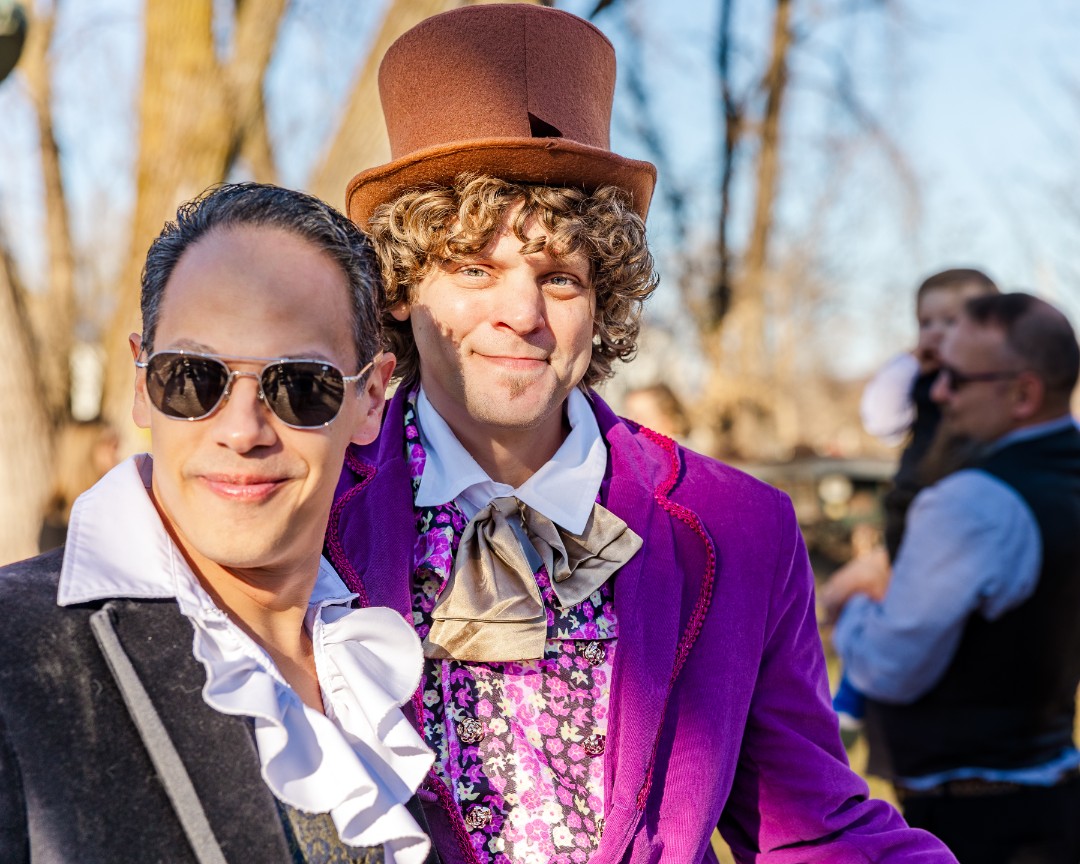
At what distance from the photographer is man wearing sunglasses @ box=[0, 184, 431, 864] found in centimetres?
127

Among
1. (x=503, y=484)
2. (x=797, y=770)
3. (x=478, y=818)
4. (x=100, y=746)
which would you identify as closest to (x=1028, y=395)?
(x=797, y=770)

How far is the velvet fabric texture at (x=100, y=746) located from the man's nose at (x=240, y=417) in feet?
0.71

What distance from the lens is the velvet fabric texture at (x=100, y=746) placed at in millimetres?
1217

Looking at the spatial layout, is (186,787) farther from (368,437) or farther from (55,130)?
(55,130)

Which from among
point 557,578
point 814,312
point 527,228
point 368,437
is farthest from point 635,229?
point 814,312

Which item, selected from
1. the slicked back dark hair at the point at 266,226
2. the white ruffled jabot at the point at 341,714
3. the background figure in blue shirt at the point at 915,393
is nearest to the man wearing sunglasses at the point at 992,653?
the background figure in blue shirt at the point at 915,393

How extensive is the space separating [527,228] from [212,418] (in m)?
0.99

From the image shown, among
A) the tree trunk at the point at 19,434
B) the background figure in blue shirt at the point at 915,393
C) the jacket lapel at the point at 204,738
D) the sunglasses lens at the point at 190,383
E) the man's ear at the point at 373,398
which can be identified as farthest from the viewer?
the tree trunk at the point at 19,434

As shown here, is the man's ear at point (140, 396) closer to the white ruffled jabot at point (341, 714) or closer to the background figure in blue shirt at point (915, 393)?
the white ruffled jabot at point (341, 714)

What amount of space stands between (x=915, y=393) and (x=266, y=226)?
11.2ft

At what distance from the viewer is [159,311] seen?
1.52 metres

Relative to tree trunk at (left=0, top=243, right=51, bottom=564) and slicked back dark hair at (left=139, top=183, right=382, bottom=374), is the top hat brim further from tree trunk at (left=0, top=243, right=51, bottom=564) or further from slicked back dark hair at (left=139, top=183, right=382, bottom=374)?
tree trunk at (left=0, top=243, right=51, bottom=564)

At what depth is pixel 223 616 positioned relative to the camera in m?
1.45

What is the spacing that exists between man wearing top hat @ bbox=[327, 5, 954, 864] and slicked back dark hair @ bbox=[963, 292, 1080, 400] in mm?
1747
